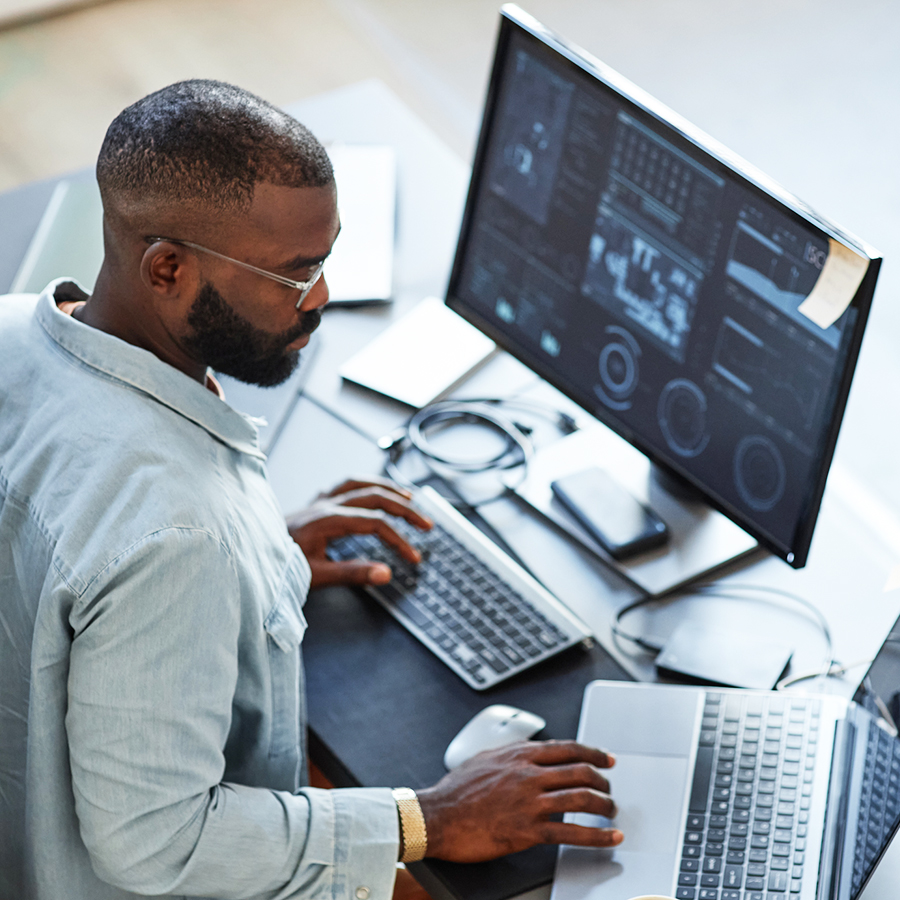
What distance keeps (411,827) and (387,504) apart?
48 cm

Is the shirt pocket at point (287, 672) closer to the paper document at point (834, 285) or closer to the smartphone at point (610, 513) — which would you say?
the smartphone at point (610, 513)

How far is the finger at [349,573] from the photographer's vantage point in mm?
1516

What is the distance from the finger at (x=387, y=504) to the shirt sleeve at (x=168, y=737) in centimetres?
47

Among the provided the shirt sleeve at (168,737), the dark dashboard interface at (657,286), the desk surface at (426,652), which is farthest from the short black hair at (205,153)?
the desk surface at (426,652)

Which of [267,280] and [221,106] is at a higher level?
[221,106]

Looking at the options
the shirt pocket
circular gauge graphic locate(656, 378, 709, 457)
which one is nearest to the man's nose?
the shirt pocket

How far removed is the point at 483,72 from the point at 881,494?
2.09 meters

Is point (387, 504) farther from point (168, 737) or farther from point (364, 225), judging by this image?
point (364, 225)

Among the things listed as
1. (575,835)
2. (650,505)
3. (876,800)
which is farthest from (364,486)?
(876,800)

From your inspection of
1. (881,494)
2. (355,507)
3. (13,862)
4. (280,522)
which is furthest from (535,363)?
(881,494)

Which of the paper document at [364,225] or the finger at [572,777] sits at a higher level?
the paper document at [364,225]

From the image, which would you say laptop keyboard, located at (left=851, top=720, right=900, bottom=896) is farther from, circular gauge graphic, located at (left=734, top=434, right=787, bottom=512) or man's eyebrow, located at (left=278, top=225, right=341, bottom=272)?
man's eyebrow, located at (left=278, top=225, right=341, bottom=272)

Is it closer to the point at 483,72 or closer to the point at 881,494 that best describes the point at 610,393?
the point at 881,494

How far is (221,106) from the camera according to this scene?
1.17 metres
